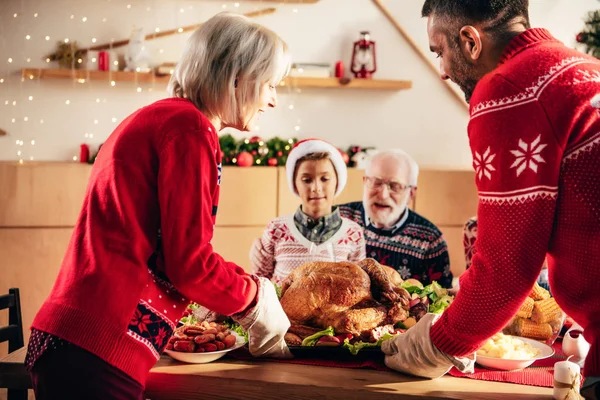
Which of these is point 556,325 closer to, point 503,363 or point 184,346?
point 503,363

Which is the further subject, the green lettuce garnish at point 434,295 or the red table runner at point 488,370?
the green lettuce garnish at point 434,295

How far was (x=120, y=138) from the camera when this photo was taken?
58.1 inches

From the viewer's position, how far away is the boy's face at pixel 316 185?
3121 millimetres

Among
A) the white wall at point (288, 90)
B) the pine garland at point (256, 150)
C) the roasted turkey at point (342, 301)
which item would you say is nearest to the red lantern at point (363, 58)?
the white wall at point (288, 90)

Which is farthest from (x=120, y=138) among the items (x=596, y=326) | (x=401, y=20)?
(x=401, y=20)

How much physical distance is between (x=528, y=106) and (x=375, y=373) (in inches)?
32.4

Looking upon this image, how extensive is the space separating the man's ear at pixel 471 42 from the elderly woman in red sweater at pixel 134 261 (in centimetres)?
53

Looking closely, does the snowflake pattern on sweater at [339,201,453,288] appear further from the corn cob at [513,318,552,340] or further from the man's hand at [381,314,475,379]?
the man's hand at [381,314,475,379]

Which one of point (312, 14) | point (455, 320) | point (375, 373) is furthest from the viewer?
point (312, 14)

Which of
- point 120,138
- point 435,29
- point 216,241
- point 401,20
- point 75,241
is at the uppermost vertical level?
point 401,20

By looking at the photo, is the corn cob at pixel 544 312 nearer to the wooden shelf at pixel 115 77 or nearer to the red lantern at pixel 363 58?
the wooden shelf at pixel 115 77

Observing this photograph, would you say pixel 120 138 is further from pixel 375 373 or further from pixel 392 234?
pixel 392 234

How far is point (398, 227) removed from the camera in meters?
3.36

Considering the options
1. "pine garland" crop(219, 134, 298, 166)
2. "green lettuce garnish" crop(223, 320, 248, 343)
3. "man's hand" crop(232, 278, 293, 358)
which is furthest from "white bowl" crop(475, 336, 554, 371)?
"pine garland" crop(219, 134, 298, 166)
